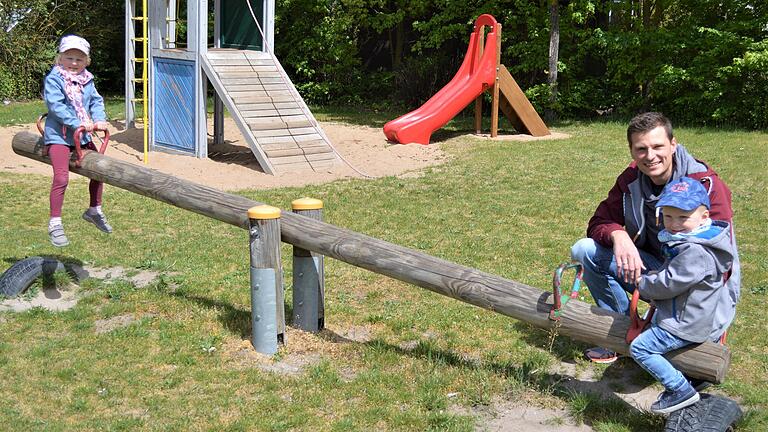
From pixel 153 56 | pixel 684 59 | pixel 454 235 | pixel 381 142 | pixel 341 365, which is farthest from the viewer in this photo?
pixel 684 59

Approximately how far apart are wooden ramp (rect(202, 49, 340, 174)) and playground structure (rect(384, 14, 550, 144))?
71.8 inches

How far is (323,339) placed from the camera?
17.1 ft

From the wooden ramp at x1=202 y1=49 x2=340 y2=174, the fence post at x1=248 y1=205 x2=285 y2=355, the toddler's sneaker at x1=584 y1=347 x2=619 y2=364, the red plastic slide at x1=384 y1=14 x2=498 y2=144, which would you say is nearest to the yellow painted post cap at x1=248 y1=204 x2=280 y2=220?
the fence post at x1=248 y1=205 x2=285 y2=355

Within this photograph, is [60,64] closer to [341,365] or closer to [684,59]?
[341,365]

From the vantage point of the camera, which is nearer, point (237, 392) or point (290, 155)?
point (237, 392)

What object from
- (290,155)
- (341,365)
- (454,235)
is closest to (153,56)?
(290,155)

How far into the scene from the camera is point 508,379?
179 inches

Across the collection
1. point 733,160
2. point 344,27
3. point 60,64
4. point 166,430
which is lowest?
point 166,430

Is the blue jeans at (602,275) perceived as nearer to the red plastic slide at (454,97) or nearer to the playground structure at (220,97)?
the playground structure at (220,97)

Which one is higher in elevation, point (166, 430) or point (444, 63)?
point (444, 63)

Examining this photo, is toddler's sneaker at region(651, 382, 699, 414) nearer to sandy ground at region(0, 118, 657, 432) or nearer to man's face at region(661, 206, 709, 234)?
sandy ground at region(0, 118, 657, 432)

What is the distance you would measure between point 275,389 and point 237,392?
20cm

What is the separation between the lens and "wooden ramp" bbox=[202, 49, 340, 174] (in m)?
11.8

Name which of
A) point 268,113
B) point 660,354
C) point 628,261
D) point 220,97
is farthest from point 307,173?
point 660,354
